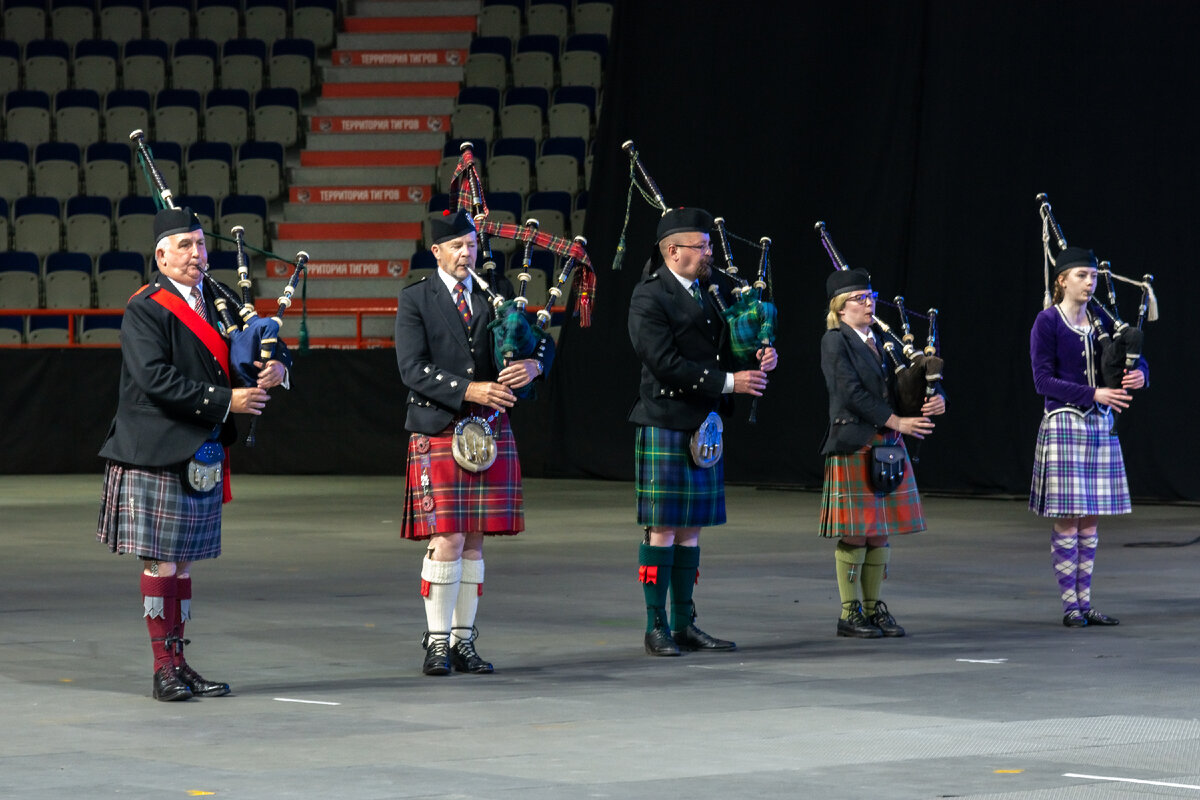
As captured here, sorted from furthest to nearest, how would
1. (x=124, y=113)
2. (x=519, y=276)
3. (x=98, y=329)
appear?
(x=124, y=113), (x=98, y=329), (x=519, y=276)

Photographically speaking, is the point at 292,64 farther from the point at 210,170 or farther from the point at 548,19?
the point at 548,19

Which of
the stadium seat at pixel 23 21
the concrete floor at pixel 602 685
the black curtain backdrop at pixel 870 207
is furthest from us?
the stadium seat at pixel 23 21

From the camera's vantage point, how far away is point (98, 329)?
21344 millimetres

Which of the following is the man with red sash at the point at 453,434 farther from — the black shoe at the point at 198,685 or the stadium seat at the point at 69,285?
the stadium seat at the point at 69,285

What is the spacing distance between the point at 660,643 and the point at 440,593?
3.22 feet

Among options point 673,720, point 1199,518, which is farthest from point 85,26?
point 673,720

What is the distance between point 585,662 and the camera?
7594 mm

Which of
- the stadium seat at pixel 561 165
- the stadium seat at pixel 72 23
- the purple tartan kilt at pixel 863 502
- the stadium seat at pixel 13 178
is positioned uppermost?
the stadium seat at pixel 72 23

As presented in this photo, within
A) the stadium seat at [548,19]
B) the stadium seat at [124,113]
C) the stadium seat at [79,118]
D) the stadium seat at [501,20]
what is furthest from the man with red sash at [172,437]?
the stadium seat at [501,20]

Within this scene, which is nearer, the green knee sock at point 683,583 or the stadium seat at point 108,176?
the green knee sock at point 683,583

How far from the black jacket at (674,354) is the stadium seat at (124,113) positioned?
1652cm

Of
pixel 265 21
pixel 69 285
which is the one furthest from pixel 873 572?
pixel 265 21

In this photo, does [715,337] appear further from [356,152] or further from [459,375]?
[356,152]

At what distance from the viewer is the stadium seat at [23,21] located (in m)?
24.6
